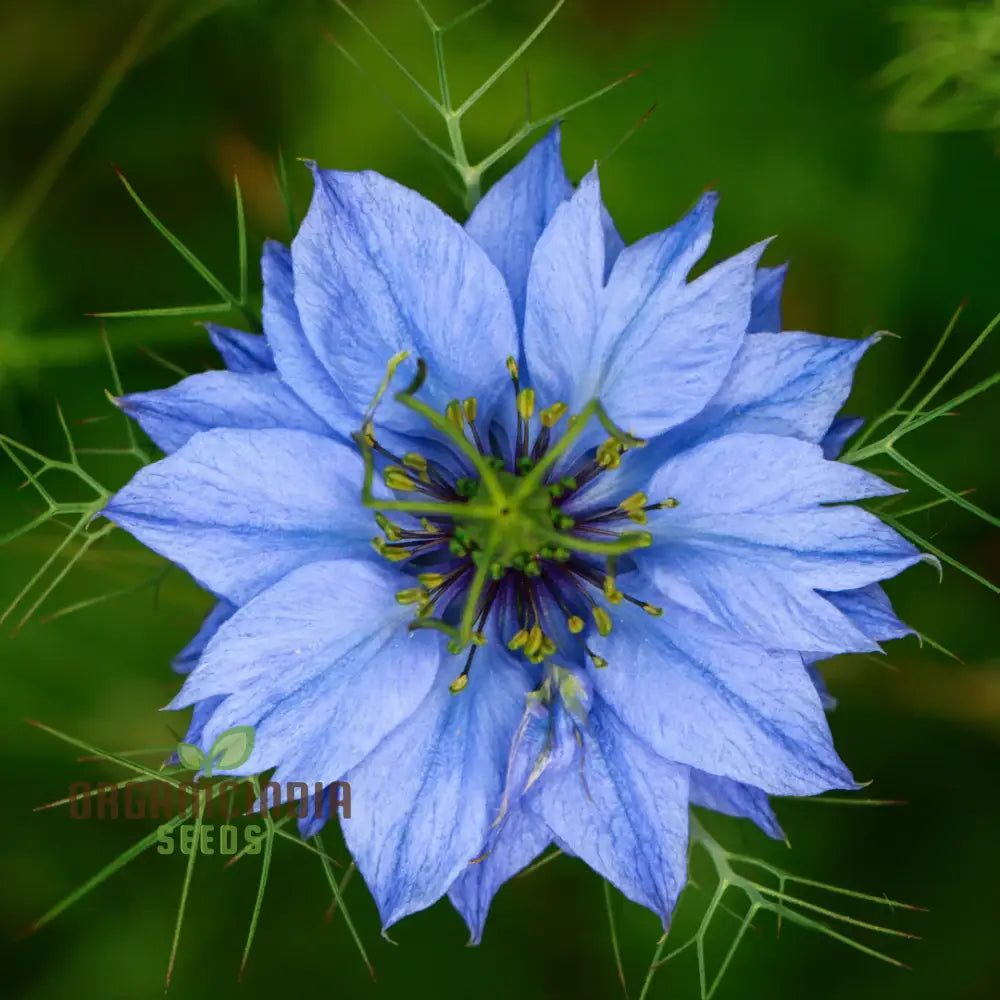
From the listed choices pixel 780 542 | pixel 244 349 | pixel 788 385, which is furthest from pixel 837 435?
pixel 244 349

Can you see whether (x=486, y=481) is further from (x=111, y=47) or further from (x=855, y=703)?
(x=111, y=47)

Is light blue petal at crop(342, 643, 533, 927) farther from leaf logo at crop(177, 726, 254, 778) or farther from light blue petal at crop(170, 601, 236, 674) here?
light blue petal at crop(170, 601, 236, 674)

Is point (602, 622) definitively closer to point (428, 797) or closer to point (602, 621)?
point (602, 621)

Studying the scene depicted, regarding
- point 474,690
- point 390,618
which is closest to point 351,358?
point 390,618

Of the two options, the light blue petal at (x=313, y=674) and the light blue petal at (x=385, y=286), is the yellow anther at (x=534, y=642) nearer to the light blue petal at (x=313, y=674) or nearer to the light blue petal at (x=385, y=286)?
the light blue petal at (x=313, y=674)

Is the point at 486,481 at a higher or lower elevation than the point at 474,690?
higher

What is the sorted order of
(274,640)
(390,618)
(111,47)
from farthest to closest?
(111,47) → (390,618) → (274,640)
